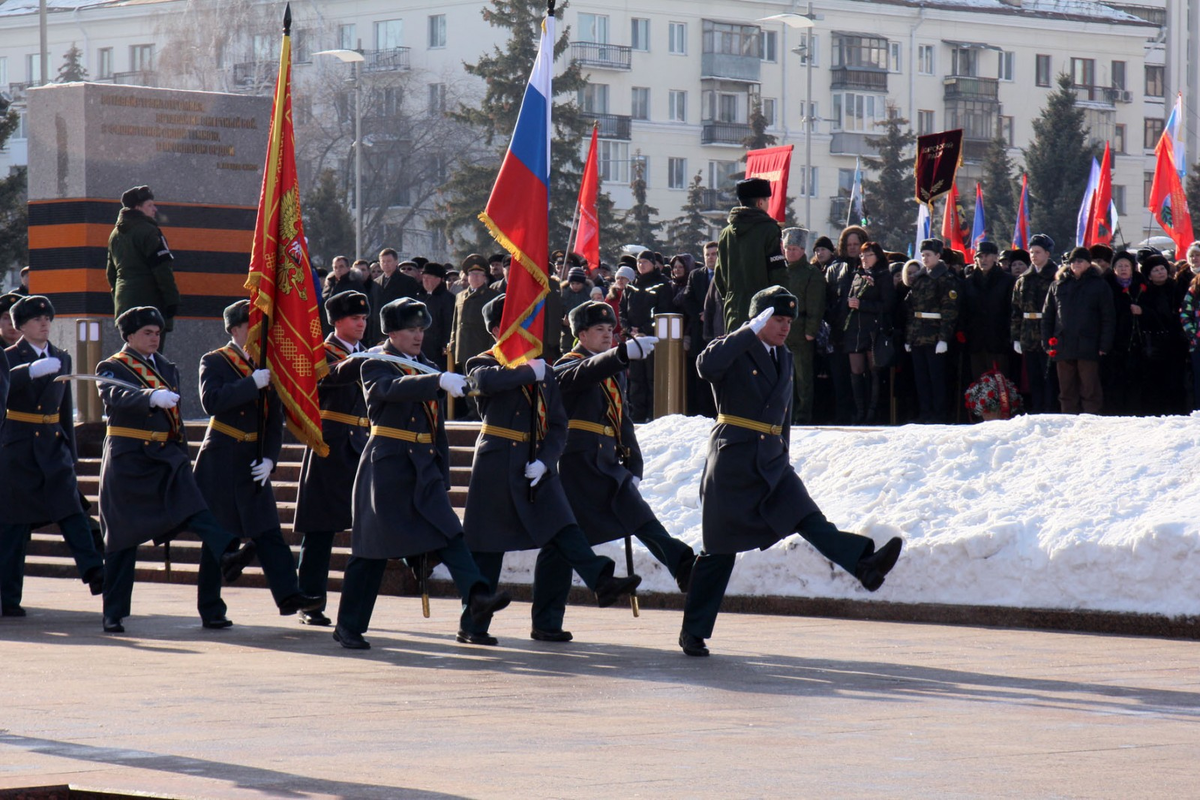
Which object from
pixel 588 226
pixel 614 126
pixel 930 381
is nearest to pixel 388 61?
pixel 614 126

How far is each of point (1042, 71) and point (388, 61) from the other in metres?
25.7

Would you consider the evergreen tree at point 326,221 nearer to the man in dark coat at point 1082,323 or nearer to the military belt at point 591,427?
the man in dark coat at point 1082,323

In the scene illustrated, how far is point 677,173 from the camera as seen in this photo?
6838 centimetres

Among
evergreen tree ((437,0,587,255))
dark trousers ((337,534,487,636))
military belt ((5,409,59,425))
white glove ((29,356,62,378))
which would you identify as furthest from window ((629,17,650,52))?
dark trousers ((337,534,487,636))

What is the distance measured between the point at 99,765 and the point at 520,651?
3.77m

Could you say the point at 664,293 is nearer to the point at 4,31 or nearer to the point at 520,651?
the point at 520,651

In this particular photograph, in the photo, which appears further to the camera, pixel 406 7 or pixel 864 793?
pixel 406 7

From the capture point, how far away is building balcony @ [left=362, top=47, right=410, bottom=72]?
214 ft

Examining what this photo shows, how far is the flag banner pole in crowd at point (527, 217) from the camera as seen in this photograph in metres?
10.3

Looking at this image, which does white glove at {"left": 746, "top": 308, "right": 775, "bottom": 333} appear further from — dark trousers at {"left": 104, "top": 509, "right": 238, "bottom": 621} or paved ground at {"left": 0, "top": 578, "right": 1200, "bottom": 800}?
dark trousers at {"left": 104, "top": 509, "right": 238, "bottom": 621}

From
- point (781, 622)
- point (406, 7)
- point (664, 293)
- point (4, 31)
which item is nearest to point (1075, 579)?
point (781, 622)

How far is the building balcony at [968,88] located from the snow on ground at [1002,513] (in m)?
59.9

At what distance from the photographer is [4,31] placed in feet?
244

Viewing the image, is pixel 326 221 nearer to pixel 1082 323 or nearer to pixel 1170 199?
pixel 1170 199
